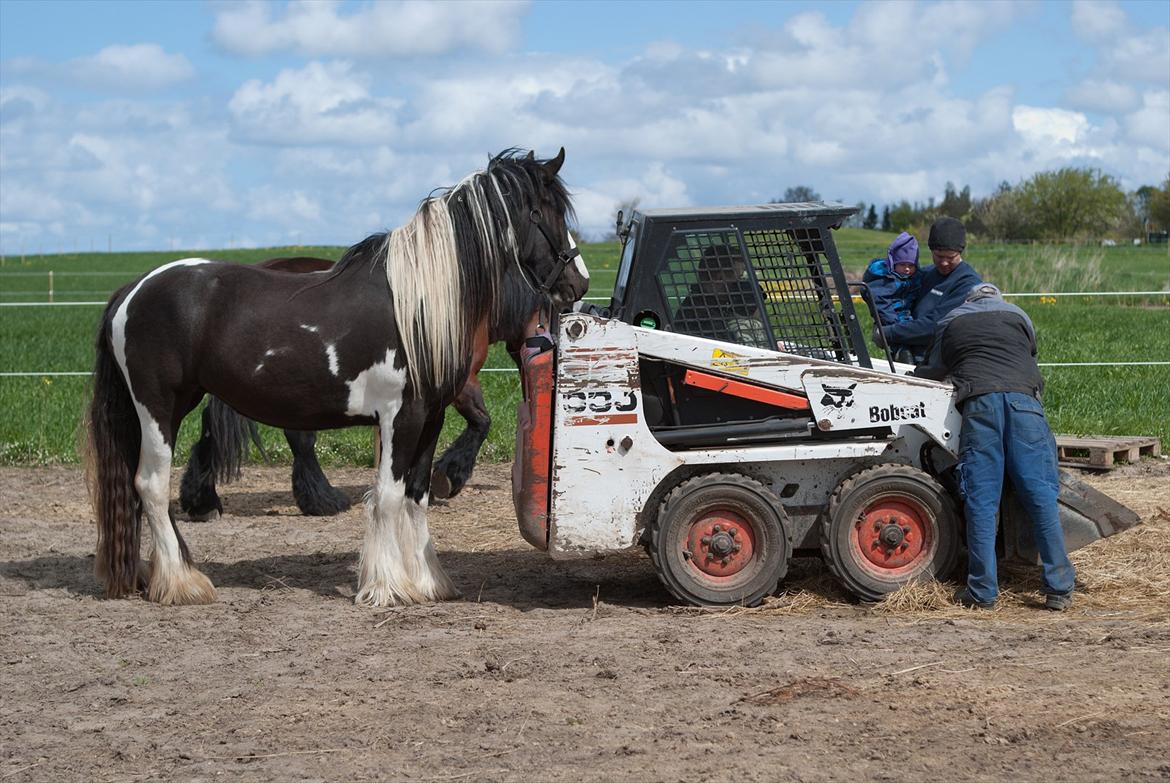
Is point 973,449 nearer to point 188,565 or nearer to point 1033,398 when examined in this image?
point 1033,398

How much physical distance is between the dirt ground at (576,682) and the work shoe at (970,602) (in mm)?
103

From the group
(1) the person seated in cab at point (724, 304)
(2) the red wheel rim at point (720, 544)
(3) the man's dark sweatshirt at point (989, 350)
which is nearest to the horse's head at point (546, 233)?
(1) the person seated in cab at point (724, 304)

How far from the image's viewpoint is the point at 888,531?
242 inches

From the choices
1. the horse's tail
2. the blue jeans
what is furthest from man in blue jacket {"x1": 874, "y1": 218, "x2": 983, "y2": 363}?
the horse's tail

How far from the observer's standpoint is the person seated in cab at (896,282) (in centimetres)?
747

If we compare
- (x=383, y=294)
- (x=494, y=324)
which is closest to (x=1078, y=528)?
(x=494, y=324)

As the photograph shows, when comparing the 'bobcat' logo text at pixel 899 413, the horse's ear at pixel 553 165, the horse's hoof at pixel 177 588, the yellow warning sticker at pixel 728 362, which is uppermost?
the horse's ear at pixel 553 165

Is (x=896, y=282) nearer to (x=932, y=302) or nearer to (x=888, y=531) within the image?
(x=932, y=302)

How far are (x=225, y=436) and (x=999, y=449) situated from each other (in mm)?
5081

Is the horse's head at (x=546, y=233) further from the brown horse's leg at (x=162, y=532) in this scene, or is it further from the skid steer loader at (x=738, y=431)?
the brown horse's leg at (x=162, y=532)

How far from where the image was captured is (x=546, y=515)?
6125 mm

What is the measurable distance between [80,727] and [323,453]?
21.5 ft

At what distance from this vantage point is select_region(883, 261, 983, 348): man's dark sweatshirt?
681 cm

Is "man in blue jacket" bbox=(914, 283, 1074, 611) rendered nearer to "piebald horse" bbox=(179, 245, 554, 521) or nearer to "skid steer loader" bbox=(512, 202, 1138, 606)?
"skid steer loader" bbox=(512, 202, 1138, 606)
